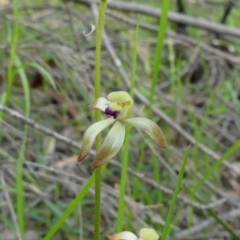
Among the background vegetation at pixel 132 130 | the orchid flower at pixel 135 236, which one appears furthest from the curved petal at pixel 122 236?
the background vegetation at pixel 132 130

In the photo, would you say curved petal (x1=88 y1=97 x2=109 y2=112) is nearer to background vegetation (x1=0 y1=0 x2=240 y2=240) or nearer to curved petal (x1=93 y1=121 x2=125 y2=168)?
curved petal (x1=93 y1=121 x2=125 y2=168)

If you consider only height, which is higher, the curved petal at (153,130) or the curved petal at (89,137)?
the curved petal at (153,130)

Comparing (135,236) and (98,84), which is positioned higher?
(98,84)

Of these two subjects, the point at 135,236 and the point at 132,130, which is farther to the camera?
the point at 132,130

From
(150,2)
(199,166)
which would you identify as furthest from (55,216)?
(150,2)

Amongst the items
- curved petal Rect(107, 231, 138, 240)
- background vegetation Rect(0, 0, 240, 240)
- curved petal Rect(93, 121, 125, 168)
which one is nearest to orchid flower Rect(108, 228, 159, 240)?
curved petal Rect(107, 231, 138, 240)

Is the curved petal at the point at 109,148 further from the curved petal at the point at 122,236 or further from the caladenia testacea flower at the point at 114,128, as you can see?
the curved petal at the point at 122,236

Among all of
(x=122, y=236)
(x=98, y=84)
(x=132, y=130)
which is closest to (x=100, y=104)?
(x=98, y=84)

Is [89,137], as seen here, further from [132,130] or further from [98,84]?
[132,130]

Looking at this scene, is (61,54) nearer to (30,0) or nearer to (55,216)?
(55,216)
